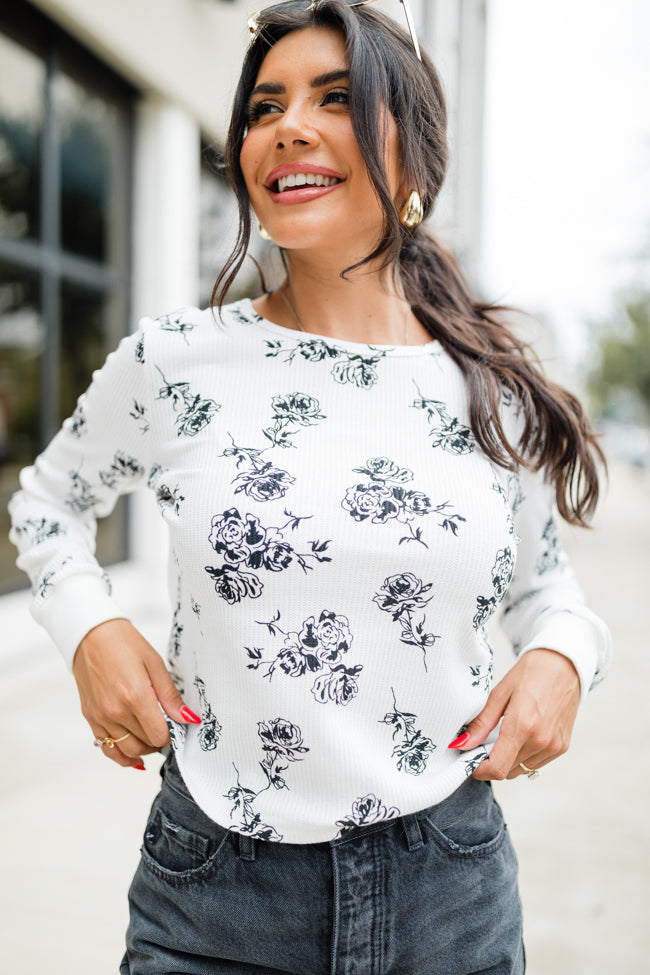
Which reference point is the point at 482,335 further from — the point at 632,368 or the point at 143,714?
the point at 632,368

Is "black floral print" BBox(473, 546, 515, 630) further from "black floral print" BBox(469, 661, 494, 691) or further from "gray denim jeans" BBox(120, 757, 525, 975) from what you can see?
"gray denim jeans" BBox(120, 757, 525, 975)

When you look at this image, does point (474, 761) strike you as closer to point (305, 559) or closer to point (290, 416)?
point (305, 559)

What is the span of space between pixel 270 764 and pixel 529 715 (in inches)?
14.9

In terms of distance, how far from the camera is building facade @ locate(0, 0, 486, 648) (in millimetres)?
5586

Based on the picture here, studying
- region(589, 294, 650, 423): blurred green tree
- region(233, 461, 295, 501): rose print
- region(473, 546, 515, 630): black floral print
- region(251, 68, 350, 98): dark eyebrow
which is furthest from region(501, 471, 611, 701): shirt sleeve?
region(589, 294, 650, 423): blurred green tree

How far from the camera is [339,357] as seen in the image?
1370 millimetres

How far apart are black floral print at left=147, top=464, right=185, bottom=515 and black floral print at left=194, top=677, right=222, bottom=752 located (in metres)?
0.25

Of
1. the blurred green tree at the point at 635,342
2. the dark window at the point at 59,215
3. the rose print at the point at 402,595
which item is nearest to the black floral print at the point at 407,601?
the rose print at the point at 402,595

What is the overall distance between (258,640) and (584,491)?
2.22 feet

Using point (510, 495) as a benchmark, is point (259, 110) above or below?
above

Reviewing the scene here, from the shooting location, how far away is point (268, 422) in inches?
50.6

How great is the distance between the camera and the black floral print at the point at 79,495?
4.73ft

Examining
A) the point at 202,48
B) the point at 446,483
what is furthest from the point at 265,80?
the point at 202,48

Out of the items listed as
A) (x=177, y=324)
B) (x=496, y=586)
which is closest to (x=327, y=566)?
(x=496, y=586)
